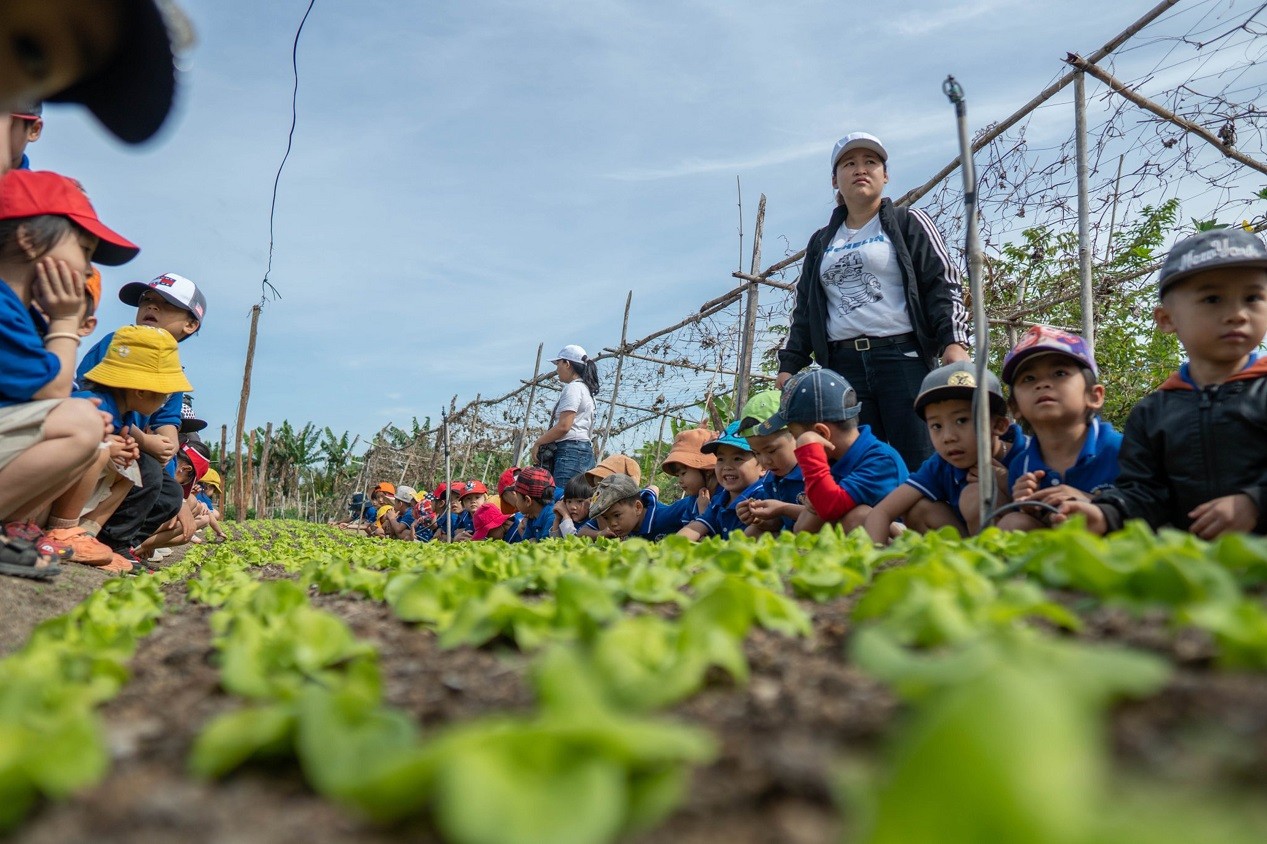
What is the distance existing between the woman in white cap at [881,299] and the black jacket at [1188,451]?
3.92 ft

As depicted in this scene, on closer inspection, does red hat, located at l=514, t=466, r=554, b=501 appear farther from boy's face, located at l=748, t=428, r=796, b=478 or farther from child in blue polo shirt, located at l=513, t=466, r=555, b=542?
boy's face, located at l=748, t=428, r=796, b=478

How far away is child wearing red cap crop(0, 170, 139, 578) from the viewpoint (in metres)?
3.33

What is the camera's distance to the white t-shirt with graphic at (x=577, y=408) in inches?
293

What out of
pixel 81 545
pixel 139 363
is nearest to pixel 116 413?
pixel 139 363

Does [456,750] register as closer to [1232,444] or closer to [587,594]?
[587,594]

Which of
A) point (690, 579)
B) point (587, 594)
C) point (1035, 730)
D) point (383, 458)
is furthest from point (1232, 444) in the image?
point (383, 458)

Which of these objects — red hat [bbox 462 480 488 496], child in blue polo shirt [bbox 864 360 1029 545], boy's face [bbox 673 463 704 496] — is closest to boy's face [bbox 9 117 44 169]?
child in blue polo shirt [bbox 864 360 1029 545]

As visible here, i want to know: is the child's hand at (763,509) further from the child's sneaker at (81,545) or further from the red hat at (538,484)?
the red hat at (538,484)

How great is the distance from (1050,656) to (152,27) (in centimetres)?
173

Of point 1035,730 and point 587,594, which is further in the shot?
point 587,594

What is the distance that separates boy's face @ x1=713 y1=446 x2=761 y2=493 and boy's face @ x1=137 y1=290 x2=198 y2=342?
3.29m

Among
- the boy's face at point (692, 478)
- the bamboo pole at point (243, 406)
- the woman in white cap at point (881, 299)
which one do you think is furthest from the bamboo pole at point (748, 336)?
the bamboo pole at point (243, 406)

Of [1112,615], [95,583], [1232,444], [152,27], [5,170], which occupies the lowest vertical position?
[95,583]

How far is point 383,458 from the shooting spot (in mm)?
25266
